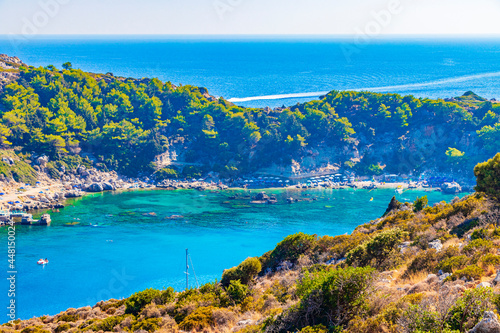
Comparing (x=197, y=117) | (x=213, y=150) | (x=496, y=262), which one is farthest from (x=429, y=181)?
(x=496, y=262)

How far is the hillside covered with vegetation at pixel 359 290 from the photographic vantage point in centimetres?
1007

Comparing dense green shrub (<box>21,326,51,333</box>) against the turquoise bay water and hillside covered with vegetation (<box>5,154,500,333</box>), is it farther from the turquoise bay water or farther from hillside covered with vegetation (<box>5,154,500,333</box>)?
the turquoise bay water

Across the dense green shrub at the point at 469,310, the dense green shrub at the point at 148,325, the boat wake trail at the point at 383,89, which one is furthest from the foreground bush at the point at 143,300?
the boat wake trail at the point at 383,89

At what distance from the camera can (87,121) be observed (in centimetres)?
7994

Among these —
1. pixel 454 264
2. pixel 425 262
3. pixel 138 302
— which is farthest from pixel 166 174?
pixel 454 264

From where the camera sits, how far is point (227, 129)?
83750 mm

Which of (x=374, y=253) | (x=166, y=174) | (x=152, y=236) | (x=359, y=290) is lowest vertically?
(x=152, y=236)

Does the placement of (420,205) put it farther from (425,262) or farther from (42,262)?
(42,262)

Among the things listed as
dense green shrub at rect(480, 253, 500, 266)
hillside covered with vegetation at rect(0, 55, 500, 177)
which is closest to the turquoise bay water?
hillside covered with vegetation at rect(0, 55, 500, 177)

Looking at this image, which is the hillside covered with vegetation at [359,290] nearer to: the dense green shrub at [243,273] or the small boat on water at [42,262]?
the dense green shrub at [243,273]

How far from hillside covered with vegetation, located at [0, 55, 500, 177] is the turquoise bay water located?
1031cm

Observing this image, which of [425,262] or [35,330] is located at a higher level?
[425,262]

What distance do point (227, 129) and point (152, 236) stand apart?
34724 millimetres

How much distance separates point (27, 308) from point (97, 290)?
5.76 meters
